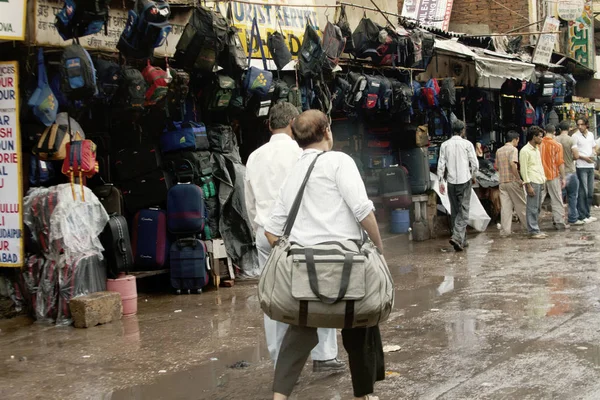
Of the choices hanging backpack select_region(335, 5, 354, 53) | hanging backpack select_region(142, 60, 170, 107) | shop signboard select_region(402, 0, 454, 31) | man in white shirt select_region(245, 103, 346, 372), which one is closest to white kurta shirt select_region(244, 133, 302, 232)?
man in white shirt select_region(245, 103, 346, 372)

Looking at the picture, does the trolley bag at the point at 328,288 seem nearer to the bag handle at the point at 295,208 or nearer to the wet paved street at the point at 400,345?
the bag handle at the point at 295,208

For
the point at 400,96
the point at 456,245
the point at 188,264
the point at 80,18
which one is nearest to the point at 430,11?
Result: the point at 400,96

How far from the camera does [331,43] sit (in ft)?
39.0

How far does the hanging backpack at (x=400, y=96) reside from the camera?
13922mm

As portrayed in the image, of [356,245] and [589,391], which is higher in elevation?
[356,245]

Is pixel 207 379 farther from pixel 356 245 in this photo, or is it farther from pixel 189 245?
pixel 189 245

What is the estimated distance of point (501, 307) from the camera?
8.34 meters

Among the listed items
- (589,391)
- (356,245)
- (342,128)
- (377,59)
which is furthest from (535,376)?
(342,128)

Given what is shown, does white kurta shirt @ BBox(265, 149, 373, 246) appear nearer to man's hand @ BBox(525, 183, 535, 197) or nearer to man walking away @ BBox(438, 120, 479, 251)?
man walking away @ BBox(438, 120, 479, 251)

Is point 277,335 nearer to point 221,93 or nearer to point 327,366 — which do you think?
point 327,366

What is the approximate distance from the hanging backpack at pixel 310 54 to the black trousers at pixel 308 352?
7.26 m

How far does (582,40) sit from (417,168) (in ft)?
40.6

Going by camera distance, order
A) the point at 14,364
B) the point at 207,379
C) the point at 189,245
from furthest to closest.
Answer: the point at 189,245 < the point at 14,364 < the point at 207,379

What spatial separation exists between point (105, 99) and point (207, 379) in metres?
4.14
